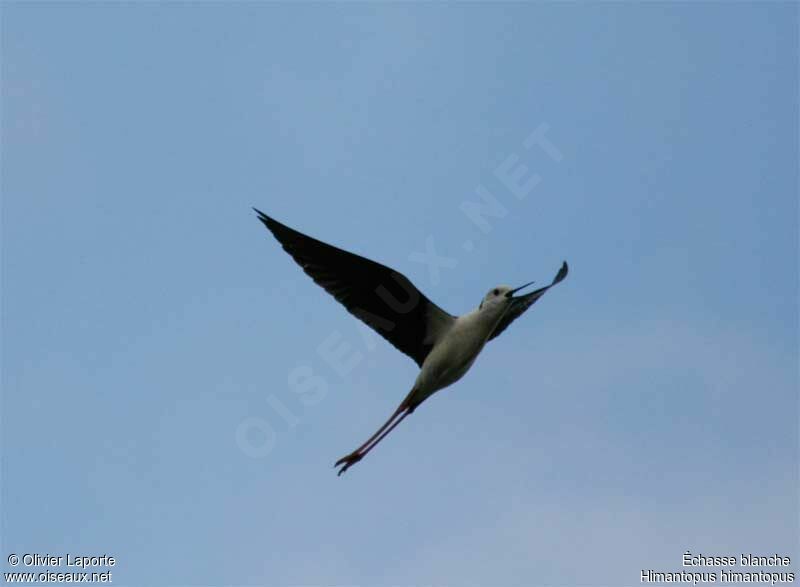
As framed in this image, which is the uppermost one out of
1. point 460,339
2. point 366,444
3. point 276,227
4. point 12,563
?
point 276,227

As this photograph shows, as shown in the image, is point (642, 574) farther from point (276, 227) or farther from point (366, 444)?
point (276, 227)

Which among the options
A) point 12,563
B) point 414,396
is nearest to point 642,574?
point 414,396

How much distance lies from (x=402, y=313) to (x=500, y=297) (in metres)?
1.21

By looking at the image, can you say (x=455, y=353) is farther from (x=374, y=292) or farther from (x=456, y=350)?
(x=374, y=292)

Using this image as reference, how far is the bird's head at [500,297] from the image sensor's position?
50.2 feet

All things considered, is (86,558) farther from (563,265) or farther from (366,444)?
(563,265)

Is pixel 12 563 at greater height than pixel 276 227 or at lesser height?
lesser

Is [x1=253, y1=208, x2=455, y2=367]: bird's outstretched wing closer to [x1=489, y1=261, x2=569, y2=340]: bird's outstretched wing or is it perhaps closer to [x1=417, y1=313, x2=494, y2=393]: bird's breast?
[x1=417, y1=313, x2=494, y2=393]: bird's breast

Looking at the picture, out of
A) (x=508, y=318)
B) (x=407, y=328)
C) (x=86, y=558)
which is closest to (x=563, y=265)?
(x=508, y=318)

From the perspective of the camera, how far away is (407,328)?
15742 mm

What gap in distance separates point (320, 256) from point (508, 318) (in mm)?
2718

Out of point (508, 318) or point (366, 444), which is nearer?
point (366, 444)

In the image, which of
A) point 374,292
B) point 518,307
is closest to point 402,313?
point 374,292

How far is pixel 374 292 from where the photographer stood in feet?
50.9
